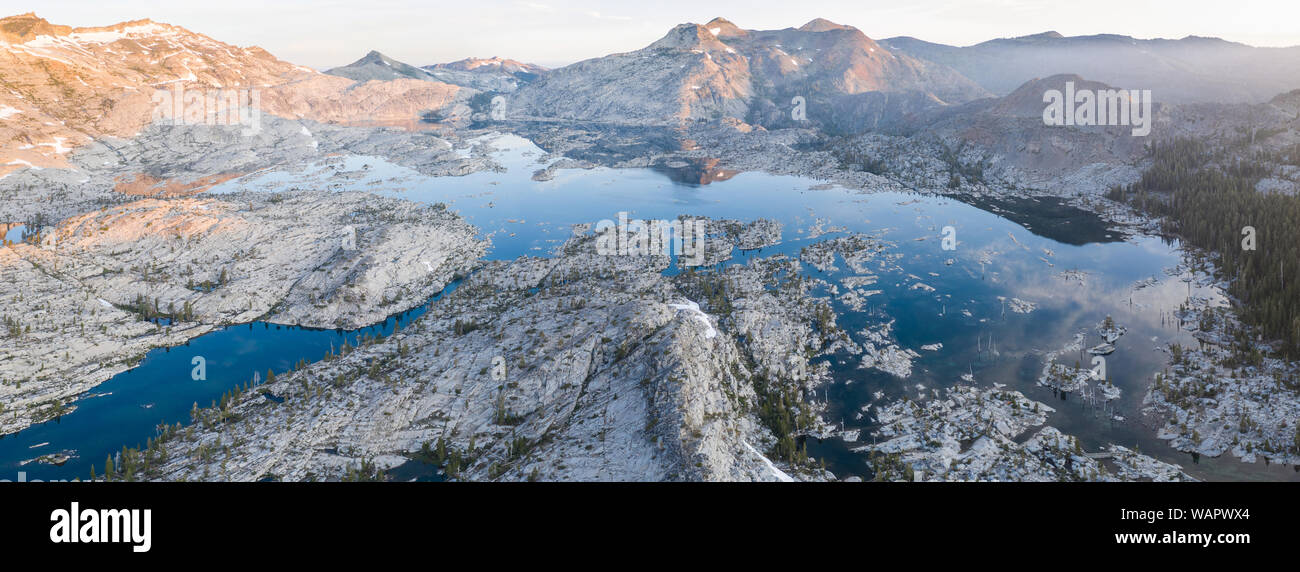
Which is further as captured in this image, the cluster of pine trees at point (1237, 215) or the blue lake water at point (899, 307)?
the cluster of pine trees at point (1237, 215)

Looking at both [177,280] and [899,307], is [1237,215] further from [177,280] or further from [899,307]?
[177,280]

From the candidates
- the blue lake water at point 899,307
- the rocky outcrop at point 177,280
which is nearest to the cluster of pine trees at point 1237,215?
the blue lake water at point 899,307

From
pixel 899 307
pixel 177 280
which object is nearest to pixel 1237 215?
pixel 899 307

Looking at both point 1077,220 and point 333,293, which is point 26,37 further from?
point 1077,220

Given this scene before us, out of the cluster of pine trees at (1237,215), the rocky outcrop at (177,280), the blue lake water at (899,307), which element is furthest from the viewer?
the cluster of pine trees at (1237,215)

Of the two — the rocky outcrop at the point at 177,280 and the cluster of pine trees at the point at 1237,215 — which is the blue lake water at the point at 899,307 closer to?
the rocky outcrop at the point at 177,280
